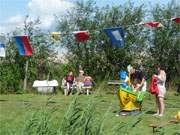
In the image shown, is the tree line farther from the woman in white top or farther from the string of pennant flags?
the woman in white top

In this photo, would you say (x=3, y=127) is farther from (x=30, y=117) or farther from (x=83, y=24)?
(x=83, y=24)

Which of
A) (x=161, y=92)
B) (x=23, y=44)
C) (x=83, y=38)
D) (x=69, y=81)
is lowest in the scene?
(x=69, y=81)

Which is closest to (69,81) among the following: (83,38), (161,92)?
(83,38)

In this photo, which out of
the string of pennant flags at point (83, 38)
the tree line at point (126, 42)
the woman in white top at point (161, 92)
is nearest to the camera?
the woman in white top at point (161, 92)

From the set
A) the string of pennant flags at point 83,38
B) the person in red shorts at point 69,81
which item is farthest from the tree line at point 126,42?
the string of pennant flags at point 83,38

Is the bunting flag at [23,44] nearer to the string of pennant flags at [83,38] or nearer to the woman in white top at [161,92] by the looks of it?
the string of pennant flags at [83,38]

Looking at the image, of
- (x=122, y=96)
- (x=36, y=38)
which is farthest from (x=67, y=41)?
(x=122, y=96)

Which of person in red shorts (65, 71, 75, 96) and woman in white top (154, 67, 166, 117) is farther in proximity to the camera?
person in red shorts (65, 71, 75, 96)

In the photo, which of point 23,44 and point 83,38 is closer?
point 23,44

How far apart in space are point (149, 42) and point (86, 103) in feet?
97.9

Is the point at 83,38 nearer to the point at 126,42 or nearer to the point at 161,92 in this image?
the point at 161,92

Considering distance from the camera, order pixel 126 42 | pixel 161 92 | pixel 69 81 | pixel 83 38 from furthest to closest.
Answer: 1. pixel 126 42
2. pixel 69 81
3. pixel 83 38
4. pixel 161 92

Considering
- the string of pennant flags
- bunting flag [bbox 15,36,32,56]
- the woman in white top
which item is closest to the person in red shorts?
the string of pennant flags

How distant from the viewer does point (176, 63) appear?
32188mm
